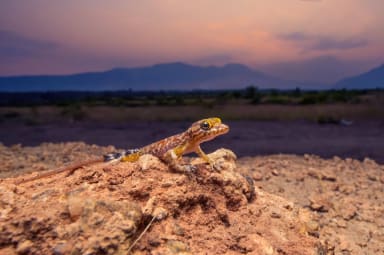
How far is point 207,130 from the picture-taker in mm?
3645

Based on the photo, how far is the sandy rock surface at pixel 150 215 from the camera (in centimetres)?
224

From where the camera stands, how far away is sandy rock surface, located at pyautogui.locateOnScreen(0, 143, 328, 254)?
7.34 ft

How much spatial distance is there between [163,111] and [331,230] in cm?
2138

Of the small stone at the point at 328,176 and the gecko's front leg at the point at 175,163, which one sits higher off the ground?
the gecko's front leg at the point at 175,163

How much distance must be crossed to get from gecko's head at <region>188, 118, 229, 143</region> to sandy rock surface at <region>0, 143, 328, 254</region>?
8.4 inches

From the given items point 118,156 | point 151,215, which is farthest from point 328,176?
point 151,215

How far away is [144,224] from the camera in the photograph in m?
2.56

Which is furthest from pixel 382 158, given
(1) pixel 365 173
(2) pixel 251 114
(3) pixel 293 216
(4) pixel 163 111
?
(4) pixel 163 111

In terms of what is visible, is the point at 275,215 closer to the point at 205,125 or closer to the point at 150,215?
the point at 205,125

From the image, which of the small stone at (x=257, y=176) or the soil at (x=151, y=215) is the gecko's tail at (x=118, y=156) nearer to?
the soil at (x=151, y=215)

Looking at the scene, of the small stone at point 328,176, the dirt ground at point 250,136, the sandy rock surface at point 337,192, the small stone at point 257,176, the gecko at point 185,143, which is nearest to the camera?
the gecko at point 185,143

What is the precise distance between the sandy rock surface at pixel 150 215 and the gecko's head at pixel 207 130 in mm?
214

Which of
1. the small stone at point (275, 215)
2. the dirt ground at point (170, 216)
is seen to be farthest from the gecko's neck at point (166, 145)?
the small stone at point (275, 215)

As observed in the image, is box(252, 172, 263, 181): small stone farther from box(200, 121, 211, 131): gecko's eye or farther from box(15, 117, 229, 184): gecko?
box(200, 121, 211, 131): gecko's eye
